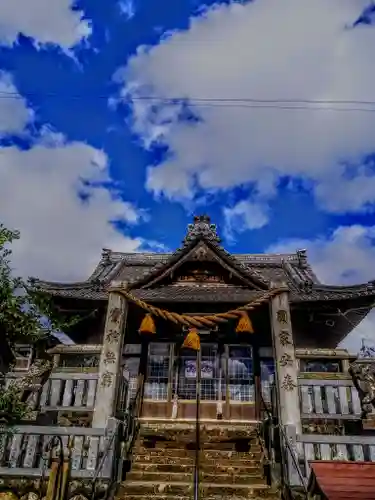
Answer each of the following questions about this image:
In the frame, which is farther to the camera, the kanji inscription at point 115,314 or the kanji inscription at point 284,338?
the kanji inscription at point 115,314

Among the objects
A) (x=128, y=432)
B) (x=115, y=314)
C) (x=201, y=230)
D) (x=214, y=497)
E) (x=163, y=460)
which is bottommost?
(x=214, y=497)

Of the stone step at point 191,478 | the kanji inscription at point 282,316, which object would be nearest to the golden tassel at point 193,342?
the kanji inscription at point 282,316

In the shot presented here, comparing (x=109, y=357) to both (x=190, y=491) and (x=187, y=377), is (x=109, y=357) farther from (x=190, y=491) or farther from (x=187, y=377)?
(x=187, y=377)

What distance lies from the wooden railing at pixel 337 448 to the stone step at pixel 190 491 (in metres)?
1.32

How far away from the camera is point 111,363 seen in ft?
40.4

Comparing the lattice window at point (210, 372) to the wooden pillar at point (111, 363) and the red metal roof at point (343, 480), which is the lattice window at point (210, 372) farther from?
the red metal roof at point (343, 480)

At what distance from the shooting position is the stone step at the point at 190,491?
402 inches

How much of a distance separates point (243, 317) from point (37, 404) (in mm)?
7166

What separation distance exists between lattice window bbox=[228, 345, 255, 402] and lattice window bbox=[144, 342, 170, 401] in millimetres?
2671

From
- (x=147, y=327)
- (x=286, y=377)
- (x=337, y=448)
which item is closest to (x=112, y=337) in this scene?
(x=147, y=327)

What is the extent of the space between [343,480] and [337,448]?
3.51 m

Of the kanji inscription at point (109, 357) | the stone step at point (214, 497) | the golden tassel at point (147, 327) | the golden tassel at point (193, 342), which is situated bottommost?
the stone step at point (214, 497)

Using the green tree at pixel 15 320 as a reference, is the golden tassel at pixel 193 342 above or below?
above

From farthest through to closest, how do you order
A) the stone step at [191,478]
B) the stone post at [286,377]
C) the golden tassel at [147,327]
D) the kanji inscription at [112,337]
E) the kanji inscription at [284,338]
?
the golden tassel at [147,327] < the kanji inscription at [112,337] < the kanji inscription at [284,338] < the stone step at [191,478] < the stone post at [286,377]
